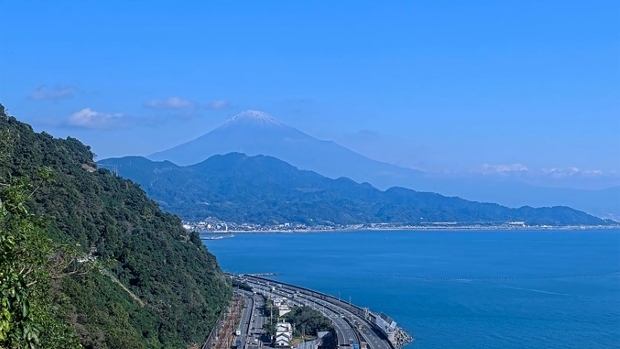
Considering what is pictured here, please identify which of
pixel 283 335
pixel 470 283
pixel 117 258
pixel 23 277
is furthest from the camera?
pixel 470 283

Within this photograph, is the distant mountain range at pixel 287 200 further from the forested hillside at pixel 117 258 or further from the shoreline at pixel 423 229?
the forested hillside at pixel 117 258

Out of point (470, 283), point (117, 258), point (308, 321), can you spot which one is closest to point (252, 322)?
point (308, 321)

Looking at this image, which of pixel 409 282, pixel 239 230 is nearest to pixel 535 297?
pixel 409 282

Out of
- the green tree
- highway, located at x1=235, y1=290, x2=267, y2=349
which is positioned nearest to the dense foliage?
highway, located at x1=235, y1=290, x2=267, y2=349

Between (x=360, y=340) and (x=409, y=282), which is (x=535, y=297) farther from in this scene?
(x=360, y=340)

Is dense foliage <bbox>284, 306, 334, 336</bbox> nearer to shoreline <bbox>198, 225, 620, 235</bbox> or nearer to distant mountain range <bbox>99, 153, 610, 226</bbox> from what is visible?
shoreline <bbox>198, 225, 620, 235</bbox>

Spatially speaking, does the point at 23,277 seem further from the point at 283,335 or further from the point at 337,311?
the point at 337,311
